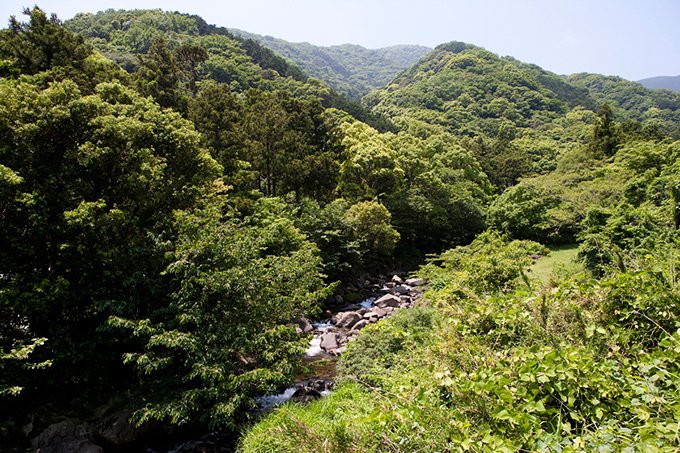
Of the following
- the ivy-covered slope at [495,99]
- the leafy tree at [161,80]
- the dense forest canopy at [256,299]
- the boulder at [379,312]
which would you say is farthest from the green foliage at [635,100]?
the leafy tree at [161,80]

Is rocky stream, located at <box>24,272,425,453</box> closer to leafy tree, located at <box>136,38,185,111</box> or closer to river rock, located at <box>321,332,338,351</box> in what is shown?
river rock, located at <box>321,332,338,351</box>

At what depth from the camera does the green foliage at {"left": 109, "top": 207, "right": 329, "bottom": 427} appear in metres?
7.70

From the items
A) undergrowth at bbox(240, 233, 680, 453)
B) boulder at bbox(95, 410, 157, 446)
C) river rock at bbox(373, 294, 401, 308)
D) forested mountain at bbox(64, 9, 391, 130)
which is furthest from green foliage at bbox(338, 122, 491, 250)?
forested mountain at bbox(64, 9, 391, 130)

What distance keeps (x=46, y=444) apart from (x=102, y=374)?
1661 millimetres

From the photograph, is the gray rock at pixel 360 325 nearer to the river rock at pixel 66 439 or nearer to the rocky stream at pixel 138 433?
the rocky stream at pixel 138 433

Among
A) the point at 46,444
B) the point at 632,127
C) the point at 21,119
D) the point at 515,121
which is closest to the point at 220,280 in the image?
the point at 46,444

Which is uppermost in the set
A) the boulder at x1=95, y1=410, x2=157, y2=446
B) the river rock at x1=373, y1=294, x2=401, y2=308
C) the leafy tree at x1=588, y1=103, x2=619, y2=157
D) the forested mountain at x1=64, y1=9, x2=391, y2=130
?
the forested mountain at x1=64, y1=9, x2=391, y2=130

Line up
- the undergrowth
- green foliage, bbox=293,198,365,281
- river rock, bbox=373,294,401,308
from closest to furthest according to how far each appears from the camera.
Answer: the undergrowth
river rock, bbox=373,294,401,308
green foliage, bbox=293,198,365,281

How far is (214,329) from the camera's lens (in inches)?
333

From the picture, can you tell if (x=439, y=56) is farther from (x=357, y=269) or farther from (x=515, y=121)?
(x=357, y=269)

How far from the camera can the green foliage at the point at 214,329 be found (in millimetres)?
7695

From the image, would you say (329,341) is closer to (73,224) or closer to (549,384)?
(73,224)

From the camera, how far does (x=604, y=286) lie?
3.99 metres

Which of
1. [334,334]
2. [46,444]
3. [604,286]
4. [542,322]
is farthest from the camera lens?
[334,334]
